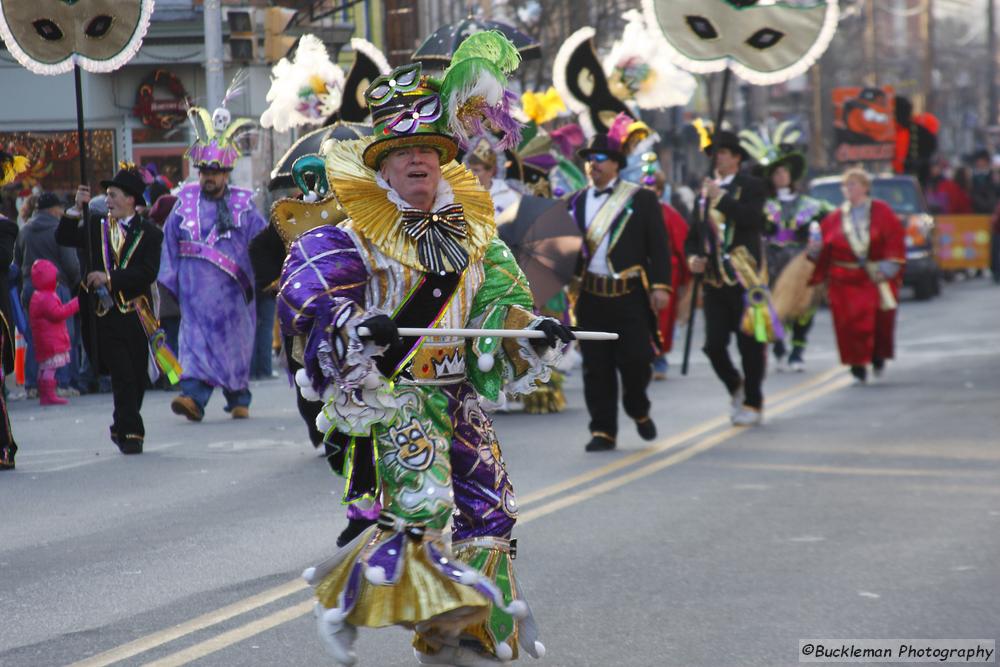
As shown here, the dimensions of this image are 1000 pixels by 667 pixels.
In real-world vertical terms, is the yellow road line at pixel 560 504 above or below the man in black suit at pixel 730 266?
below

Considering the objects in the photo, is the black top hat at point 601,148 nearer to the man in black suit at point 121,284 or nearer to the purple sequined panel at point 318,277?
the man in black suit at point 121,284

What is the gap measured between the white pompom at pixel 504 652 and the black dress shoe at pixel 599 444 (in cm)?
595

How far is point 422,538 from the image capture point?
550cm

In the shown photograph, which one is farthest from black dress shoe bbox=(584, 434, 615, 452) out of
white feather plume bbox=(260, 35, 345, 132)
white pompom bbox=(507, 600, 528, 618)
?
white pompom bbox=(507, 600, 528, 618)

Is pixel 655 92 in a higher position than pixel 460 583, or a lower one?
higher

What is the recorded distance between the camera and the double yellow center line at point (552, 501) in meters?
6.22

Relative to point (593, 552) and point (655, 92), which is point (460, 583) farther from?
point (655, 92)

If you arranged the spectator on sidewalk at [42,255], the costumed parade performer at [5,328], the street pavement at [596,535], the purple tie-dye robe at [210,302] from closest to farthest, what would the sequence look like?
the street pavement at [596,535] < the costumed parade performer at [5,328] < the purple tie-dye robe at [210,302] < the spectator on sidewalk at [42,255]

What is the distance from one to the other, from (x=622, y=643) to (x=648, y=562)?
1.50 m

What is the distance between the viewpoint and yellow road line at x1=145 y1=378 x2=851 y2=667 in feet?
20.3

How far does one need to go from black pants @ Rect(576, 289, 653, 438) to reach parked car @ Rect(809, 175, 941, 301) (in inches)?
648

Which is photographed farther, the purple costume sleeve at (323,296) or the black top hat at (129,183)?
the black top hat at (129,183)

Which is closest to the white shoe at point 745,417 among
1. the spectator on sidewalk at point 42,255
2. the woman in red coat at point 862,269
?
the woman in red coat at point 862,269

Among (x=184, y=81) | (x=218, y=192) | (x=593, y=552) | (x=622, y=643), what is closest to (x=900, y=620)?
(x=622, y=643)
